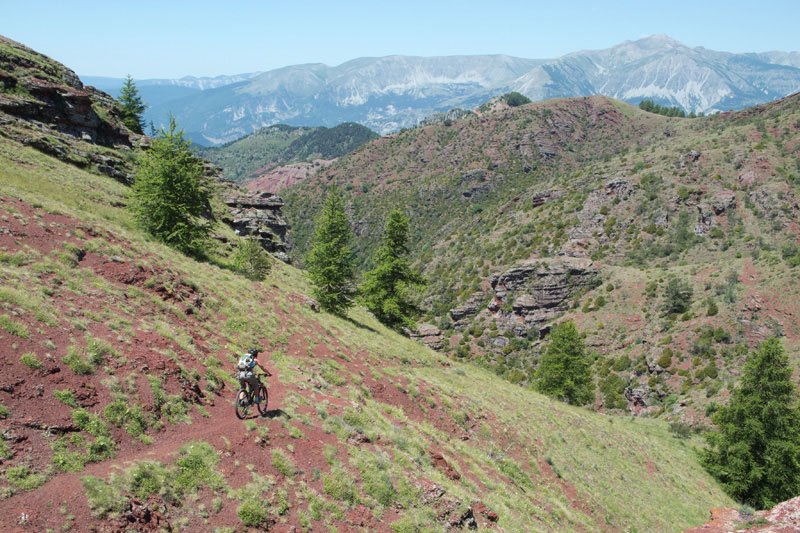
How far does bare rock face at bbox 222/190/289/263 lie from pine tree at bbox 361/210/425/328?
14.3 metres

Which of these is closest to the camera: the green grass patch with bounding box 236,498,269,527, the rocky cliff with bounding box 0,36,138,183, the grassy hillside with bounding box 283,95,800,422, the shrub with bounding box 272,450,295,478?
the green grass patch with bounding box 236,498,269,527

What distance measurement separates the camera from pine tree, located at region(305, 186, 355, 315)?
32.9 metres

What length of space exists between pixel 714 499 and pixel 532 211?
3309 inches

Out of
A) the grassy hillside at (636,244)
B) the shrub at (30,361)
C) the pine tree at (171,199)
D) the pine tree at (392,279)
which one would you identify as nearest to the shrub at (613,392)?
the grassy hillside at (636,244)

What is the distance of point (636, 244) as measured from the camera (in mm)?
79062

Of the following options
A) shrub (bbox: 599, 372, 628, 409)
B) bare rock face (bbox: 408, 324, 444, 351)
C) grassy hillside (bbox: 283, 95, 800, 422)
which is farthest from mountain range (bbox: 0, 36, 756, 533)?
grassy hillside (bbox: 283, 95, 800, 422)

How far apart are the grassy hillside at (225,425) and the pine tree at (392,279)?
A: 12053 mm

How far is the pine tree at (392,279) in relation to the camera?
37656 mm

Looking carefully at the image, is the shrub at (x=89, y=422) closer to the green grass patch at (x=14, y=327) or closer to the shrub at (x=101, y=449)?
the shrub at (x=101, y=449)

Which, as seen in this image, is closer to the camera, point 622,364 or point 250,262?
point 250,262

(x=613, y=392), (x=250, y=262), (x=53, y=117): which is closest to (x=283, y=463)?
(x=250, y=262)

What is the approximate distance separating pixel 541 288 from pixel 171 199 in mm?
60850

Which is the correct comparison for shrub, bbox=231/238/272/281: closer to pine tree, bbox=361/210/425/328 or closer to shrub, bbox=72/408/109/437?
pine tree, bbox=361/210/425/328

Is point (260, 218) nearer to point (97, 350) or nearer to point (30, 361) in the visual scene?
point (97, 350)
